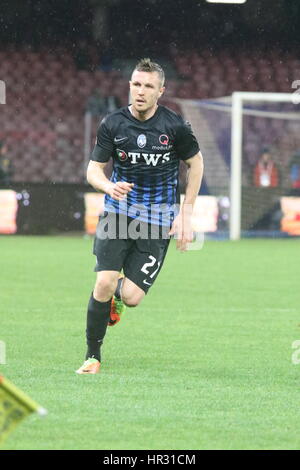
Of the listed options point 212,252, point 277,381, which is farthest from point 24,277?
point 277,381

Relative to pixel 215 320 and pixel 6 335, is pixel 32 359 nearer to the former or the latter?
pixel 6 335

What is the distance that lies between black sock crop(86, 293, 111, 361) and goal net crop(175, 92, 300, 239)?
44.0ft

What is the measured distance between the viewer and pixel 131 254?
22.7 ft

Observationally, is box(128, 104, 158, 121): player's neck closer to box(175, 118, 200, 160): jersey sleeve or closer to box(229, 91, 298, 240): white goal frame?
box(175, 118, 200, 160): jersey sleeve

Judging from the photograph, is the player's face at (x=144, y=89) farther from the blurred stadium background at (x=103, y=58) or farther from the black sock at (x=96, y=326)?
the blurred stadium background at (x=103, y=58)

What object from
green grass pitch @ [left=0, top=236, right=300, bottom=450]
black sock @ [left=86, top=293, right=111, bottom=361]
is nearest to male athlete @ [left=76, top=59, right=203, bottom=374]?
black sock @ [left=86, top=293, right=111, bottom=361]

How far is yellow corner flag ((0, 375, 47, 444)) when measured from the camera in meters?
3.21

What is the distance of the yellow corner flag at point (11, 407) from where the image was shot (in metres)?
3.21

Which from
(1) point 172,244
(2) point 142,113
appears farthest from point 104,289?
(1) point 172,244

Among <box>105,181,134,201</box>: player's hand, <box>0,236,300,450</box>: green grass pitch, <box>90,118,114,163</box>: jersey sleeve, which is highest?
<box>90,118,114,163</box>: jersey sleeve

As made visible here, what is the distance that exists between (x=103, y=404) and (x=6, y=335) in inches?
108

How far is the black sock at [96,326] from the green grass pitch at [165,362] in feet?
0.46

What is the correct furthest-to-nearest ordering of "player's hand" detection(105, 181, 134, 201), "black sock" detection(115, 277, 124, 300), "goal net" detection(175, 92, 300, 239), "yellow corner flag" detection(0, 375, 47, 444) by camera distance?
"goal net" detection(175, 92, 300, 239) < "black sock" detection(115, 277, 124, 300) < "player's hand" detection(105, 181, 134, 201) < "yellow corner flag" detection(0, 375, 47, 444)

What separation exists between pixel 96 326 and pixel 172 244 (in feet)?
40.4
